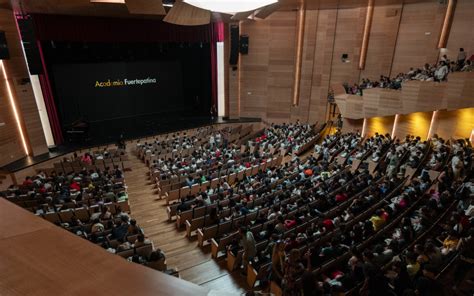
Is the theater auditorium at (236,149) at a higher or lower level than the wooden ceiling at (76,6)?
lower

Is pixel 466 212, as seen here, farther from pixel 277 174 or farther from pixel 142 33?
pixel 142 33

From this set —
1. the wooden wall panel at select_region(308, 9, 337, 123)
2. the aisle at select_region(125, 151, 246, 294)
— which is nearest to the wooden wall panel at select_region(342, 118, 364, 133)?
the wooden wall panel at select_region(308, 9, 337, 123)

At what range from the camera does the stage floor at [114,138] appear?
11.8 meters

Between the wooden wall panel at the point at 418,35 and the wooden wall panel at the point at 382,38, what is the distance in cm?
28

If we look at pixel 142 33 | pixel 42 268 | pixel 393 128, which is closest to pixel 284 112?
pixel 393 128

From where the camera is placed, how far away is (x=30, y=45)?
449 inches

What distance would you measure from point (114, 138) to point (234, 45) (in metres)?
9.23

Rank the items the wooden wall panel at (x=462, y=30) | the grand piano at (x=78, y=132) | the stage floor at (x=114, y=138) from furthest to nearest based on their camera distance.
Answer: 1. the grand piano at (x=78, y=132)
2. the wooden wall panel at (x=462, y=30)
3. the stage floor at (x=114, y=138)

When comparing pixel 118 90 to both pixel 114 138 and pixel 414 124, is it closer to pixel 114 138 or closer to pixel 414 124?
pixel 114 138

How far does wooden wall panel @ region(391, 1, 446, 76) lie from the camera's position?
13742mm

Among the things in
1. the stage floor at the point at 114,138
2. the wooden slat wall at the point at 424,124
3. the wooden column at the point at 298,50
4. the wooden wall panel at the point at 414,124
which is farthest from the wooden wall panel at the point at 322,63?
the wooden wall panel at the point at 414,124

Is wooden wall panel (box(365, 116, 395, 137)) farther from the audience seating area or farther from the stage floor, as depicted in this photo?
the stage floor

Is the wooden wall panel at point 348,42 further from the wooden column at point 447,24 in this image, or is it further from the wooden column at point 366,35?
the wooden column at point 447,24

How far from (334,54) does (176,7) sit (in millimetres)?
15289
